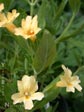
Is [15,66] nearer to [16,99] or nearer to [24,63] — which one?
[24,63]

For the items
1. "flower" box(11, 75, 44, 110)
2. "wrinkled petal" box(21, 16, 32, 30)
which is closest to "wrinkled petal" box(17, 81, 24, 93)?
"flower" box(11, 75, 44, 110)

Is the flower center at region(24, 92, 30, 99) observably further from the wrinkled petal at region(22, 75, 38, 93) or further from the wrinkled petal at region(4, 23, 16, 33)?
the wrinkled petal at region(4, 23, 16, 33)

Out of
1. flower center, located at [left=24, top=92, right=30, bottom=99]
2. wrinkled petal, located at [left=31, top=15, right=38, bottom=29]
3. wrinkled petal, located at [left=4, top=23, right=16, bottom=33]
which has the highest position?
wrinkled petal, located at [left=4, top=23, right=16, bottom=33]

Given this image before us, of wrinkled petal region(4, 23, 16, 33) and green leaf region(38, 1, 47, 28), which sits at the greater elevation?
green leaf region(38, 1, 47, 28)

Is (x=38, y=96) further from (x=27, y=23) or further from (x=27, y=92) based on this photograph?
Result: (x=27, y=23)

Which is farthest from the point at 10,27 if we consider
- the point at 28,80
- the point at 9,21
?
the point at 28,80
